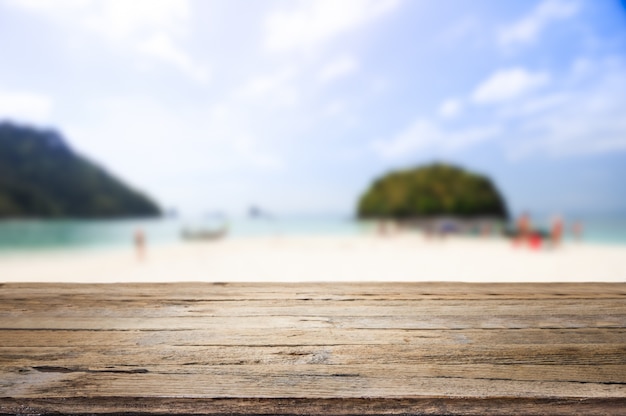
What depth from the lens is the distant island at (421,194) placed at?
1515 cm

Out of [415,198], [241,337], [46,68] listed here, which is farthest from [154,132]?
[241,337]

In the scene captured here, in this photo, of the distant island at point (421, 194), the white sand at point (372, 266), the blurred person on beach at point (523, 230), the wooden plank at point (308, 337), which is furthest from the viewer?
the distant island at point (421, 194)

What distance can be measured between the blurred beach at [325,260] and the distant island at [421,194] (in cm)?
80

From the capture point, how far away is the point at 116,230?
1630 centimetres

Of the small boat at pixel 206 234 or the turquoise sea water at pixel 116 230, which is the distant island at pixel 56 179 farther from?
the small boat at pixel 206 234

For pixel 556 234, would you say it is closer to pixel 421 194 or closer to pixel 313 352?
pixel 421 194

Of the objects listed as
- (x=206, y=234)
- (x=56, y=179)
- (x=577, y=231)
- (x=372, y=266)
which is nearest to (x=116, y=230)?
(x=56, y=179)

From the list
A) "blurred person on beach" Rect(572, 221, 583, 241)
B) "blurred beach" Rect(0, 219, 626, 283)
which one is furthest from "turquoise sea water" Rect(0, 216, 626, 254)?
"blurred person on beach" Rect(572, 221, 583, 241)

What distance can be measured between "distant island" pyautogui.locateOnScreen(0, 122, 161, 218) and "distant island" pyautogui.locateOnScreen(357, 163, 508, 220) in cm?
930

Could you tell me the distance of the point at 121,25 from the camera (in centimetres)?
1122

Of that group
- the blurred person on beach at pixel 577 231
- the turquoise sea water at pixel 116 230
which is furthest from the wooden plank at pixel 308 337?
the turquoise sea water at pixel 116 230

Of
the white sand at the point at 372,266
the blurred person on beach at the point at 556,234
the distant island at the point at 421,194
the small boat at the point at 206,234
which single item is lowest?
the white sand at the point at 372,266

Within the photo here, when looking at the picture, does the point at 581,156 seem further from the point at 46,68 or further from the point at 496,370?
the point at 46,68

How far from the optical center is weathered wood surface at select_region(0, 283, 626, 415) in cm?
87
